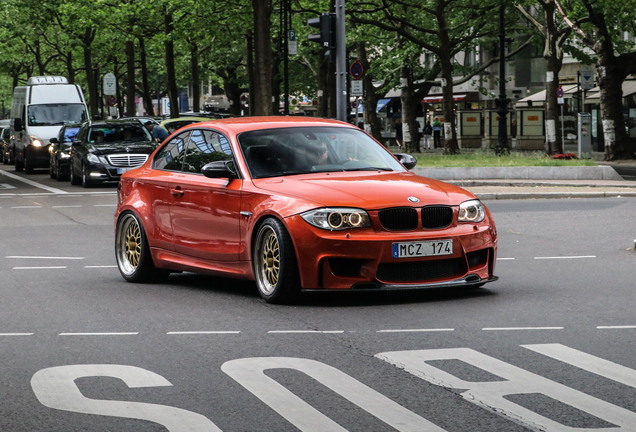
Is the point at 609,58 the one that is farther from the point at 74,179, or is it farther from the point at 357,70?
the point at 74,179

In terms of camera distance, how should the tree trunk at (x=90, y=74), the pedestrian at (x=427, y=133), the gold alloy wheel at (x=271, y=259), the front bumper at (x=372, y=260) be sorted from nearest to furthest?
the front bumper at (x=372, y=260), the gold alloy wheel at (x=271, y=259), the tree trunk at (x=90, y=74), the pedestrian at (x=427, y=133)

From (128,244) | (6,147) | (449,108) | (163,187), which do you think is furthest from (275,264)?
(6,147)

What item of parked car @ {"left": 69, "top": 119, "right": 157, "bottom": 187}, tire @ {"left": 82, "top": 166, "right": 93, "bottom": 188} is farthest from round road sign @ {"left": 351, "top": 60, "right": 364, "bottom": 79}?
tire @ {"left": 82, "top": 166, "right": 93, "bottom": 188}

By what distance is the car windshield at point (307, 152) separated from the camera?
31.1 ft

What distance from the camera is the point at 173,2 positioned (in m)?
36.8

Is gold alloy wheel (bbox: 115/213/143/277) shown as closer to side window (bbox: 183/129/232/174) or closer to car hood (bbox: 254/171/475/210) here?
side window (bbox: 183/129/232/174)

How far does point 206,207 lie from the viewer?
9578 millimetres

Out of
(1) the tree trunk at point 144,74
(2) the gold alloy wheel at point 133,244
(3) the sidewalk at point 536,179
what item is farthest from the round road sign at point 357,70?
(1) the tree trunk at point 144,74

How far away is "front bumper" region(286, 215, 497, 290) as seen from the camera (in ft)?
27.7

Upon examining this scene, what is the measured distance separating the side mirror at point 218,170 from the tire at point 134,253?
1.32m

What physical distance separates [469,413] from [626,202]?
1568 cm

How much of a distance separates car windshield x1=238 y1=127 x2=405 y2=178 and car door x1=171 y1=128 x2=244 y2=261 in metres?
0.24

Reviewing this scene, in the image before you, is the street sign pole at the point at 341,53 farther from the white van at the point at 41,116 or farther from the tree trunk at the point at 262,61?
the white van at the point at 41,116

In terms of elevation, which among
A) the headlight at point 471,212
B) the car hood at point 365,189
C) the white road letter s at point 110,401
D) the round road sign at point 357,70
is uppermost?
the round road sign at point 357,70
